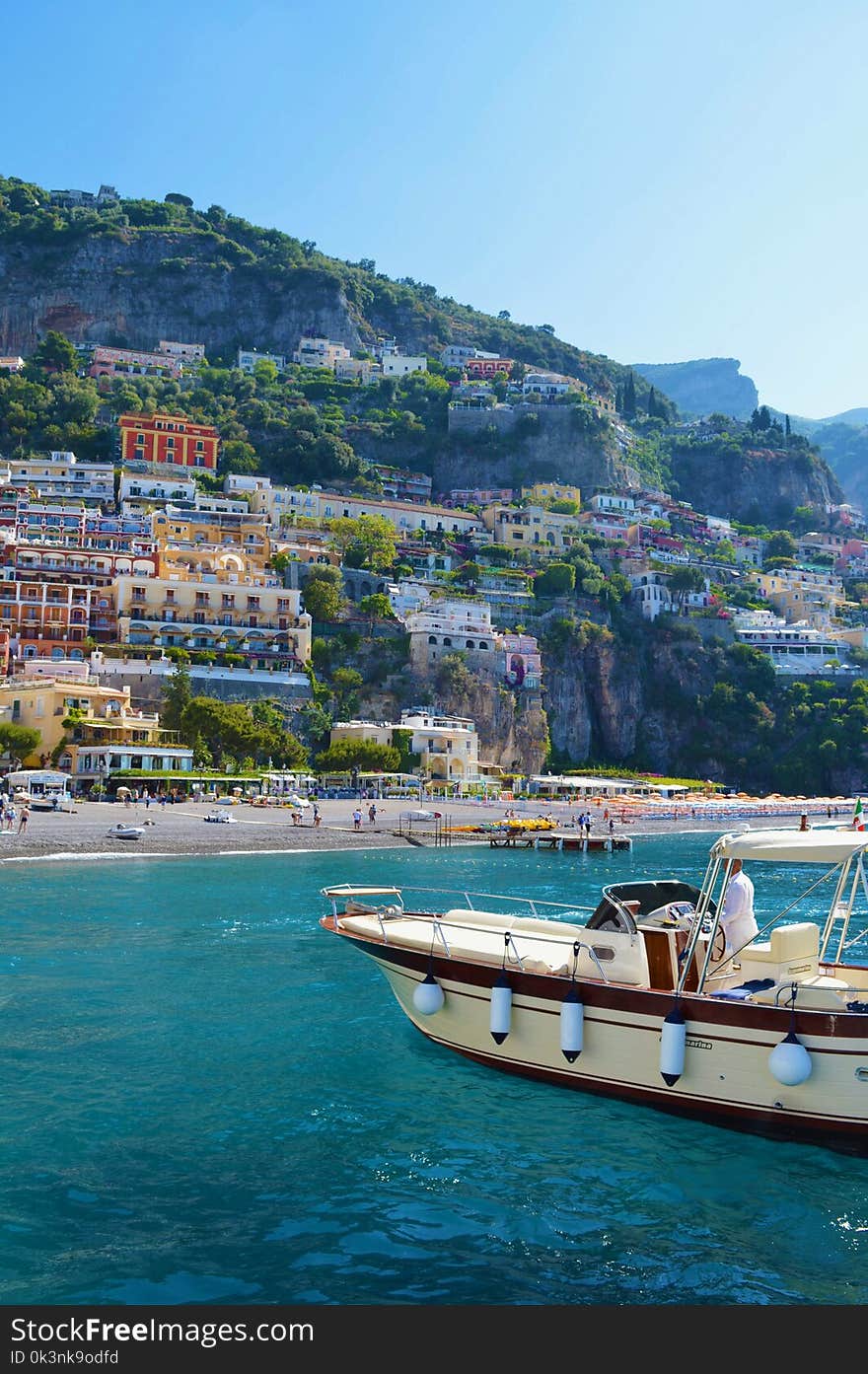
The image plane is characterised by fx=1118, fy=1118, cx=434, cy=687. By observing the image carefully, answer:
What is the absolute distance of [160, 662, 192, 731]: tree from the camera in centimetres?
6831

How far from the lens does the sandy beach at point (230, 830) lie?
43.1 m

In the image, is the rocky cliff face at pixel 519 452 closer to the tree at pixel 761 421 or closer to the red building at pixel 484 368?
the red building at pixel 484 368

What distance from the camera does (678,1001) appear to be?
12.7 m

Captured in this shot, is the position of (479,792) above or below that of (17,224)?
below

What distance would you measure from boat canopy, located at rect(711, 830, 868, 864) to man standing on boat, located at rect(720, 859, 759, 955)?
339 mm

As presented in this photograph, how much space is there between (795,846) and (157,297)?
157 m

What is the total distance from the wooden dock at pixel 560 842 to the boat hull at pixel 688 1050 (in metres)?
39.4

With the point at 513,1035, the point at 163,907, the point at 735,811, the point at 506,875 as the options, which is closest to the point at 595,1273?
the point at 513,1035

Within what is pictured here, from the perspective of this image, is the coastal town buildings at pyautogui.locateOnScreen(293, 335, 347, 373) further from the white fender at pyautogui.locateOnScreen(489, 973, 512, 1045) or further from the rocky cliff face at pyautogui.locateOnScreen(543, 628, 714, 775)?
the white fender at pyautogui.locateOnScreen(489, 973, 512, 1045)

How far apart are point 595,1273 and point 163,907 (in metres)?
21.6

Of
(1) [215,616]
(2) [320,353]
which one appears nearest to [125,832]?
(1) [215,616]

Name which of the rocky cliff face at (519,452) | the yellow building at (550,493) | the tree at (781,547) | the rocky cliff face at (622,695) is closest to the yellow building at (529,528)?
the yellow building at (550,493)

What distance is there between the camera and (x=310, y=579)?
89375 mm

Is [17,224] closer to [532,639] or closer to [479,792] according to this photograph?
[532,639]
